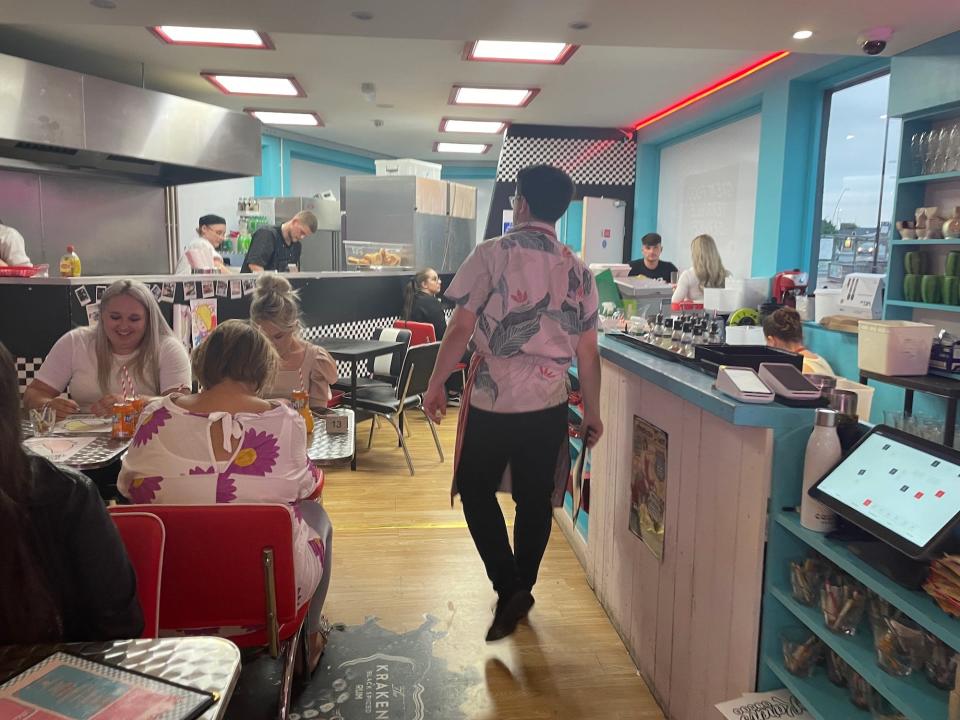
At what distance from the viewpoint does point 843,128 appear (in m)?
5.66

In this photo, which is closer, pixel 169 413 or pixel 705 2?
pixel 169 413

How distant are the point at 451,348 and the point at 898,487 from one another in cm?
142

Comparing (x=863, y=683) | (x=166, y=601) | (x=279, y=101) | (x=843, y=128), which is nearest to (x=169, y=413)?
(x=166, y=601)

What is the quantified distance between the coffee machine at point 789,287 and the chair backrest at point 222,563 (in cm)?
443

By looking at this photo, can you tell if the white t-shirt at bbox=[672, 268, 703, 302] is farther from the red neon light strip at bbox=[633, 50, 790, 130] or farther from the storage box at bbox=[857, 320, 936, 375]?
the storage box at bbox=[857, 320, 936, 375]

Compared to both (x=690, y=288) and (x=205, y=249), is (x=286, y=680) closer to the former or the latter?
(x=690, y=288)

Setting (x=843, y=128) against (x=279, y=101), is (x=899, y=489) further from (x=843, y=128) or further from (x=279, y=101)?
(x=279, y=101)

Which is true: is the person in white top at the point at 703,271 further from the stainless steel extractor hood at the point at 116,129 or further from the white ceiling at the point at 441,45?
the stainless steel extractor hood at the point at 116,129

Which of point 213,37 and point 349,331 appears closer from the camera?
point 213,37

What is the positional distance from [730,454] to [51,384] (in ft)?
7.99

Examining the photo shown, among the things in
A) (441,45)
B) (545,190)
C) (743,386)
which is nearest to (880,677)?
(743,386)

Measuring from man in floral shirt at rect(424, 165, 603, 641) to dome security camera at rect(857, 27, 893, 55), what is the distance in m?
2.89

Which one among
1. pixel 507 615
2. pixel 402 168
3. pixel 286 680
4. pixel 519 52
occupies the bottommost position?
pixel 507 615

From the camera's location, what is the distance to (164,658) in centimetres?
103
